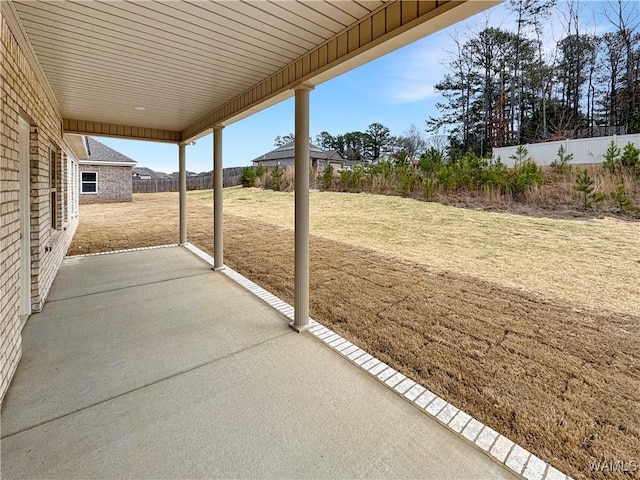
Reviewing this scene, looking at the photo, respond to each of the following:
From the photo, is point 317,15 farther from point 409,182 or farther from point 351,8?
point 409,182

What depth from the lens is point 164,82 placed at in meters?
3.74

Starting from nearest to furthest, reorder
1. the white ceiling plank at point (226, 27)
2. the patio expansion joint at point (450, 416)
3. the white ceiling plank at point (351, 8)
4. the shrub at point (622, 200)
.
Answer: the patio expansion joint at point (450, 416)
the white ceiling plank at point (351, 8)
the white ceiling plank at point (226, 27)
the shrub at point (622, 200)

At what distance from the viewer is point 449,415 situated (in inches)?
83.1

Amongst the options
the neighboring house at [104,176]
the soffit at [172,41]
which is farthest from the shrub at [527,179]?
the neighboring house at [104,176]

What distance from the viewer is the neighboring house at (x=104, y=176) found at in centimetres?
1706

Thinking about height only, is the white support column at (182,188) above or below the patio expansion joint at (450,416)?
above

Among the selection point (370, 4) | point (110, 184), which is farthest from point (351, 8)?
point (110, 184)

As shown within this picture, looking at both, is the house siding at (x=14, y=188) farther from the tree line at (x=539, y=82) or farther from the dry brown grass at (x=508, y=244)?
the tree line at (x=539, y=82)

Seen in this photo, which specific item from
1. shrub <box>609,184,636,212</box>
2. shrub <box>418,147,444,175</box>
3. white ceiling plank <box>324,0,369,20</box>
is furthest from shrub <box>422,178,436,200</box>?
white ceiling plank <box>324,0,369,20</box>

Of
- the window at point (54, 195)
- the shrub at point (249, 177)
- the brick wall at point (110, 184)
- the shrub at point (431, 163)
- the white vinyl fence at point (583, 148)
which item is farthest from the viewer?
the shrub at point (249, 177)

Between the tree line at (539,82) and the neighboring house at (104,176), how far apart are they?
20.0 meters

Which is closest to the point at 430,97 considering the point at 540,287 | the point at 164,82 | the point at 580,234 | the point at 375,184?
the point at 375,184

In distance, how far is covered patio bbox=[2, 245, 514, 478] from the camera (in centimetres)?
172

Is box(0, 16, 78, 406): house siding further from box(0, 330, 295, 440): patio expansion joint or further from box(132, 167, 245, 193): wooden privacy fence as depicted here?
box(132, 167, 245, 193): wooden privacy fence
